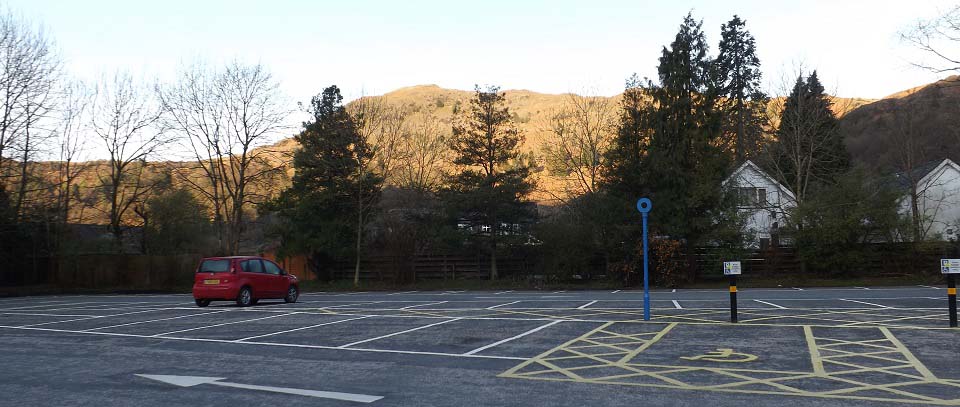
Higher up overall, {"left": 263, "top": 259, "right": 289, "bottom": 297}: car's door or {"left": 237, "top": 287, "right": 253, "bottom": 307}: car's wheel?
{"left": 263, "top": 259, "right": 289, "bottom": 297}: car's door

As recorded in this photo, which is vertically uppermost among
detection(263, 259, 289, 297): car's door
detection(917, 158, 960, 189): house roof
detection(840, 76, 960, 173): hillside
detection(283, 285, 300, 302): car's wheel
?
detection(840, 76, 960, 173): hillside

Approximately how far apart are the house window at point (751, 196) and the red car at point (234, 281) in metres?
23.1

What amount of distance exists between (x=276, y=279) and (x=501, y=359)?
556 inches

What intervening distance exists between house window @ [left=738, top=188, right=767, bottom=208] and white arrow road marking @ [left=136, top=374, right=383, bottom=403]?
29232 millimetres

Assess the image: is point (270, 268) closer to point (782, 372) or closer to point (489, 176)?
point (489, 176)

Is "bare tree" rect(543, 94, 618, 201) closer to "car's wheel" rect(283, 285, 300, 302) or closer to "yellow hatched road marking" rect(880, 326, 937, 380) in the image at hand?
"car's wheel" rect(283, 285, 300, 302)

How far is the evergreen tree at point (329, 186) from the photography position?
3641 cm

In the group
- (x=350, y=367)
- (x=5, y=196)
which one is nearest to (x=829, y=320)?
(x=350, y=367)

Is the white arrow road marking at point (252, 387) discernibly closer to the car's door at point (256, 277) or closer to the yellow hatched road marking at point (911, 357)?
the yellow hatched road marking at point (911, 357)

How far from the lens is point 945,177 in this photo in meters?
50.1

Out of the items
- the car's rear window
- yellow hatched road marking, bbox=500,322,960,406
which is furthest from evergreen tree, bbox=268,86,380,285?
yellow hatched road marking, bbox=500,322,960,406

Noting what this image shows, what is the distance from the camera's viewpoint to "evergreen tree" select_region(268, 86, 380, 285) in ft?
119

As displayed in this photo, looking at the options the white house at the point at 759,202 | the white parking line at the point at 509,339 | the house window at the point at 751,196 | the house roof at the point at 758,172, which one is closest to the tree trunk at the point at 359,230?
the white house at the point at 759,202

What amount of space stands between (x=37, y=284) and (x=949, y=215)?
6293 cm
